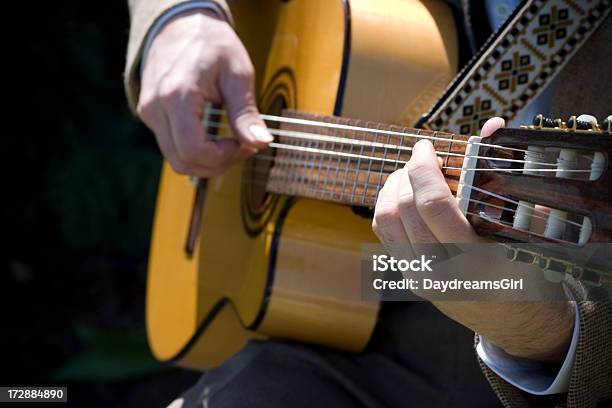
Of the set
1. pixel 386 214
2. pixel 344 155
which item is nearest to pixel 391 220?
pixel 386 214

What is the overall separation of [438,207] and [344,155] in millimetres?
315

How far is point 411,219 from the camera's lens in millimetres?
825

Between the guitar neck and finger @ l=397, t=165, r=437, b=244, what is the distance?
6cm

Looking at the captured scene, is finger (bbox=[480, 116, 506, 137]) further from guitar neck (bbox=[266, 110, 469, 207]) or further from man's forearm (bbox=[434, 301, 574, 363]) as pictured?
man's forearm (bbox=[434, 301, 574, 363])

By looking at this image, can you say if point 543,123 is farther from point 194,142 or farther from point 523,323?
point 194,142

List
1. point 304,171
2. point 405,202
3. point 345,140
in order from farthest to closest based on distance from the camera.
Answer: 1. point 304,171
2. point 345,140
3. point 405,202

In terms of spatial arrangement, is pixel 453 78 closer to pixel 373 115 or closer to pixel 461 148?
pixel 373 115

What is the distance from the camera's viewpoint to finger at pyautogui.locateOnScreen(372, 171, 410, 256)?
0.85 m

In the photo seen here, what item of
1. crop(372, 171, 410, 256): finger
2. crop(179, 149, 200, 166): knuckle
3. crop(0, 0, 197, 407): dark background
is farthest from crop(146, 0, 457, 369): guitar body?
crop(0, 0, 197, 407): dark background

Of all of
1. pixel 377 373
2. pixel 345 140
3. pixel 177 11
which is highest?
pixel 177 11

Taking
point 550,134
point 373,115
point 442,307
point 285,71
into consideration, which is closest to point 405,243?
point 442,307

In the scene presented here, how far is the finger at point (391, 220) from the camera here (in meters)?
0.85

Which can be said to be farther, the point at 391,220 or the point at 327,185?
the point at 327,185

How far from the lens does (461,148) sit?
0.87 m
